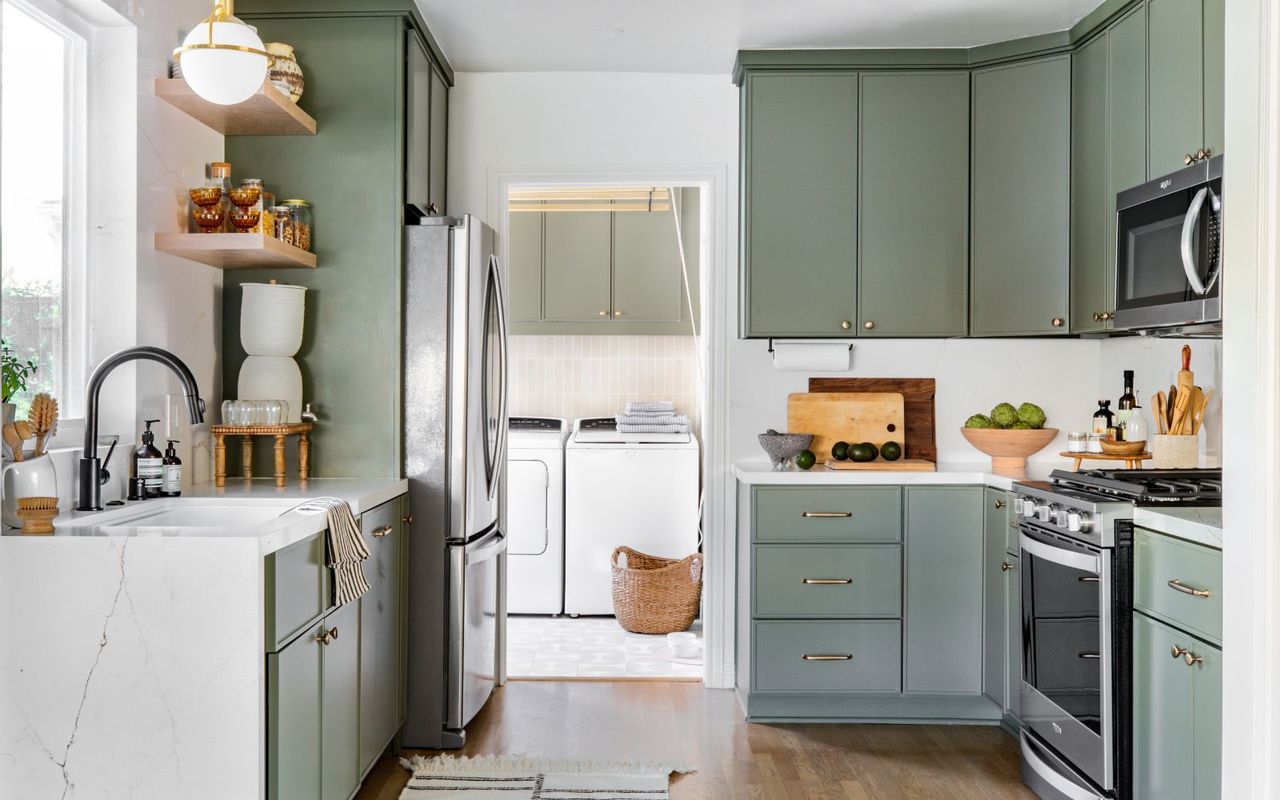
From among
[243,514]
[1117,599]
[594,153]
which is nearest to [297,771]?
[243,514]

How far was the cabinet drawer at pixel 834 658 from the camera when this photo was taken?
11.3ft

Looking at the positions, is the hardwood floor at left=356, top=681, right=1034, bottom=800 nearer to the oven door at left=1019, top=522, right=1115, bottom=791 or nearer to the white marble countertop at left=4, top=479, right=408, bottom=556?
A: the oven door at left=1019, top=522, right=1115, bottom=791

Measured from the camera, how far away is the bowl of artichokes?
358 centimetres

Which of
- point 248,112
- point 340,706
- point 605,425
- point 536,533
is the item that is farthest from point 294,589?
point 605,425

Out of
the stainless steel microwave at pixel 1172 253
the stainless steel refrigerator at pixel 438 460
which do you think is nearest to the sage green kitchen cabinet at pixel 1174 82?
the stainless steel microwave at pixel 1172 253

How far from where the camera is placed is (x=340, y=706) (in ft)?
8.11

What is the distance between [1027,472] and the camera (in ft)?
11.9

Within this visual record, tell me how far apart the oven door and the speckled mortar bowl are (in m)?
0.89

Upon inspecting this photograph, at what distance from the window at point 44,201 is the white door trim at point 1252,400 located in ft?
8.26

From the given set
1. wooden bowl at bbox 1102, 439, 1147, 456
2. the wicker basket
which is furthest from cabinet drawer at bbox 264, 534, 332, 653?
wooden bowl at bbox 1102, 439, 1147, 456

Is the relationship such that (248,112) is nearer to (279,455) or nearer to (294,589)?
(279,455)

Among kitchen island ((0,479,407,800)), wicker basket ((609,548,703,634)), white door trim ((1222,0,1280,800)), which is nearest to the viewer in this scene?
white door trim ((1222,0,1280,800))

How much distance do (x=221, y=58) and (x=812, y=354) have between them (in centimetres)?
239

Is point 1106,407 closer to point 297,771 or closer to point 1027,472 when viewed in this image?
point 1027,472
